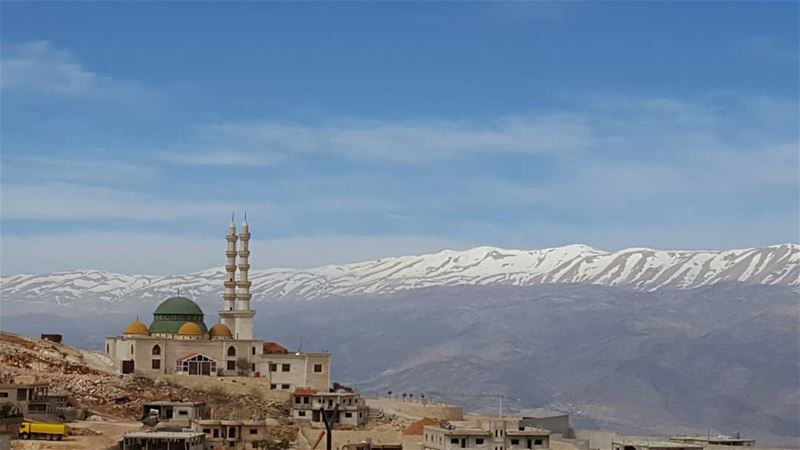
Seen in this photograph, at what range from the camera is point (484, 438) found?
77750 millimetres

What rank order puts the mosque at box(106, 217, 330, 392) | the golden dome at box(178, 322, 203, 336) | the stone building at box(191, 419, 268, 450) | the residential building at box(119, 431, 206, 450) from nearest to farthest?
the residential building at box(119, 431, 206, 450) → the stone building at box(191, 419, 268, 450) → the mosque at box(106, 217, 330, 392) → the golden dome at box(178, 322, 203, 336)

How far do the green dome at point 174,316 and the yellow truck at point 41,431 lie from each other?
29.5m

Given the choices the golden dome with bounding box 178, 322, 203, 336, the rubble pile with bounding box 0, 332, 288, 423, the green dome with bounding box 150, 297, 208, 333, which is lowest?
the rubble pile with bounding box 0, 332, 288, 423

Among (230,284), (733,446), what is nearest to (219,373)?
(230,284)

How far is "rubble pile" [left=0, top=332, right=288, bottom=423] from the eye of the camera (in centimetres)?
8881

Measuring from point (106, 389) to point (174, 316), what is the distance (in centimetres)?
1462

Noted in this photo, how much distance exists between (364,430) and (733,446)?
2286 centimetres

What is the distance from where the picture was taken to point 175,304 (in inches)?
4200

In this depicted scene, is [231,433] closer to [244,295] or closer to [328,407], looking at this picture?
[328,407]

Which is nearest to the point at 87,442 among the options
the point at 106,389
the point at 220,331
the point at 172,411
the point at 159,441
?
the point at 159,441

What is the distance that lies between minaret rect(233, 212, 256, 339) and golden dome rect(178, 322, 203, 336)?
14.4 ft

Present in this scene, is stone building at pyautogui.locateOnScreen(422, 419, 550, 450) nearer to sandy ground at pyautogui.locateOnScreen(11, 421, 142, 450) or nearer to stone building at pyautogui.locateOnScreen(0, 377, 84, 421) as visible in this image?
sandy ground at pyautogui.locateOnScreen(11, 421, 142, 450)

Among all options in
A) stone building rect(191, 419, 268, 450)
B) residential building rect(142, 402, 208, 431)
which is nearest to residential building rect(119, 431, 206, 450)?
stone building rect(191, 419, 268, 450)

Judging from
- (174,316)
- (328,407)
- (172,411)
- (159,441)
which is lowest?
(159,441)
